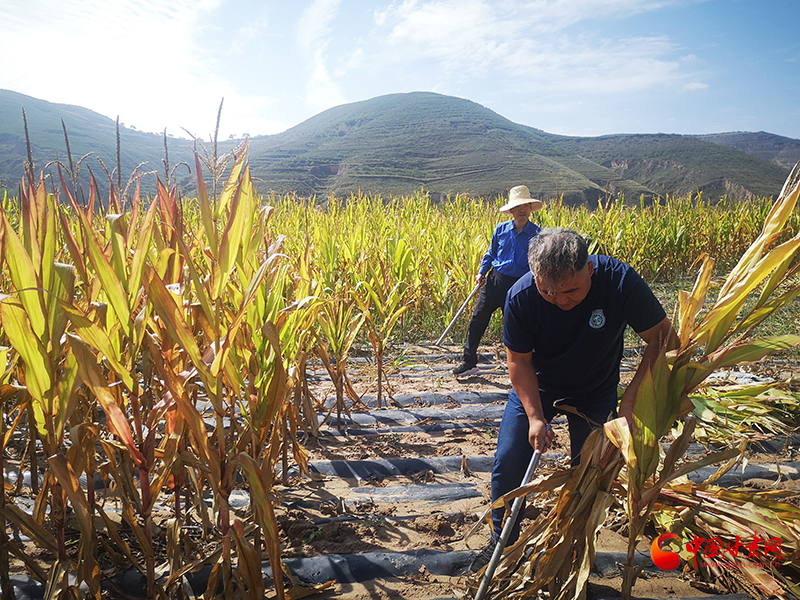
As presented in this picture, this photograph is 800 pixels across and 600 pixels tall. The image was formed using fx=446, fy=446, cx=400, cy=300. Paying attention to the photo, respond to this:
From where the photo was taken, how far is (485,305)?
3.71m

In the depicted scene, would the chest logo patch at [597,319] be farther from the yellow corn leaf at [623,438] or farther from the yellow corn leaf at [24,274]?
the yellow corn leaf at [24,274]

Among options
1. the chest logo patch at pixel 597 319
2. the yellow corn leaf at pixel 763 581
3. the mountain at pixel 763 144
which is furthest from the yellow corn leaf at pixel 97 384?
the mountain at pixel 763 144

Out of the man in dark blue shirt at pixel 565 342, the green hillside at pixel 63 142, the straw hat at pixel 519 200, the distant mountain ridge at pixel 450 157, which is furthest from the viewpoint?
the distant mountain ridge at pixel 450 157

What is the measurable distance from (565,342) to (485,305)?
201cm

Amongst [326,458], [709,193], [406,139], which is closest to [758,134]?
[709,193]

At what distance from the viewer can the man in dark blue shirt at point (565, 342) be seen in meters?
1.51

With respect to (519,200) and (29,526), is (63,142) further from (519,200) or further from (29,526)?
(29,526)

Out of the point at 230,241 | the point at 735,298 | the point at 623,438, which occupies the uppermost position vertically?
the point at 230,241

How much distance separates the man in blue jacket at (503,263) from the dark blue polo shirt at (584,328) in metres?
1.76

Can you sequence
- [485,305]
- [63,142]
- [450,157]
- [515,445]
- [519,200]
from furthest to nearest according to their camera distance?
[63,142] → [450,157] → [485,305] → [519,200] → [515,445]

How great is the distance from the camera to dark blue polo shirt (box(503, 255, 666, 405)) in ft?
5.15

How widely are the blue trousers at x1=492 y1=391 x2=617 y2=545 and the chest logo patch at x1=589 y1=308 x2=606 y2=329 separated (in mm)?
330

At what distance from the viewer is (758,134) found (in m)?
68.1

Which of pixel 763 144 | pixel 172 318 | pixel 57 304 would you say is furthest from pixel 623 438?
pixel 763 144
